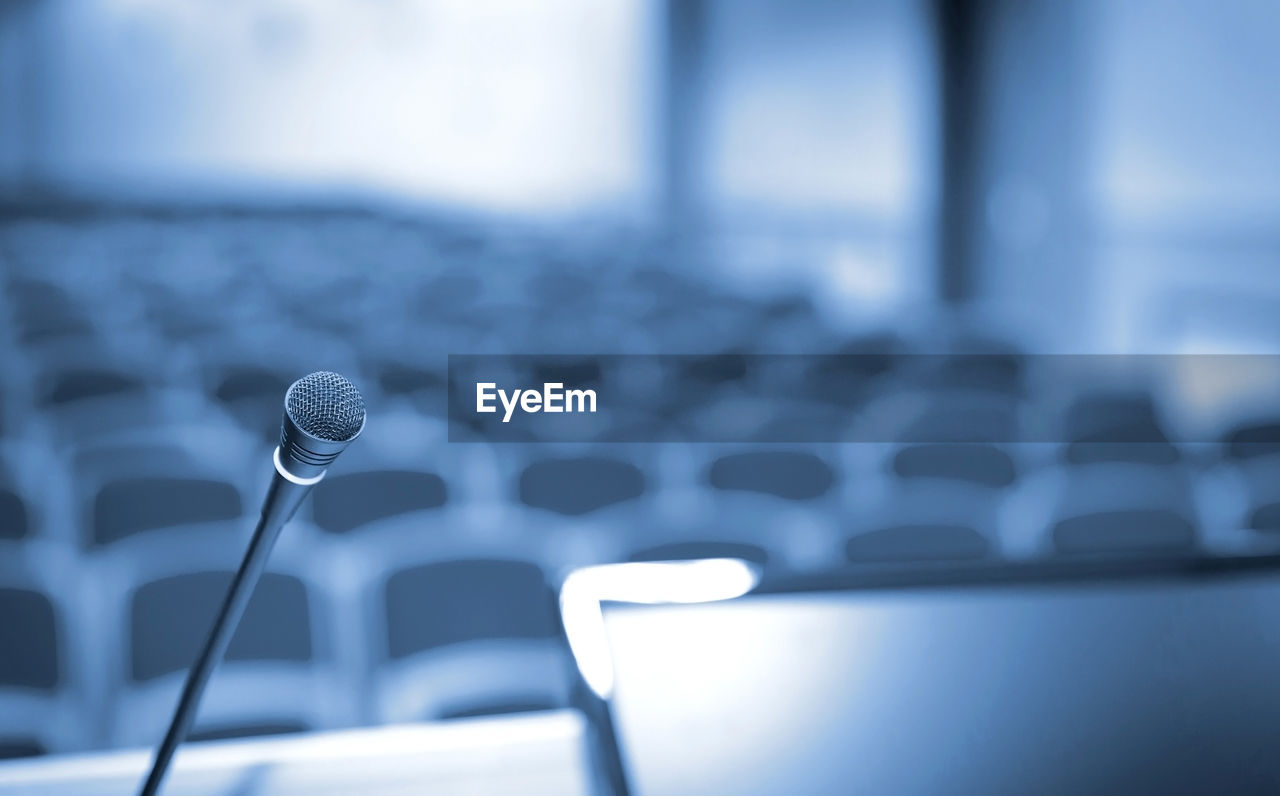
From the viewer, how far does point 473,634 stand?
1.64 meters

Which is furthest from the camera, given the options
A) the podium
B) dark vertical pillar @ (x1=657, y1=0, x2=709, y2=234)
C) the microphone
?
dark vertical pillar @ (x1=657, y1=0, x2=709, y2=234)

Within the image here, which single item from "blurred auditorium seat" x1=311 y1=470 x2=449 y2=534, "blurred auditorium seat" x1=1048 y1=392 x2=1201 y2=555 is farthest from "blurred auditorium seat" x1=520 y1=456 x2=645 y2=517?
"blurred auditorium seat" x1=1048 y1=392 x2=1201 y2=555

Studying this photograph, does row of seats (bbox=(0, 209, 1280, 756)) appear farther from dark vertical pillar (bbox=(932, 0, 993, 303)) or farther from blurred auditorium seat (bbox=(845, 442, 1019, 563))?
dark vertical pillar (bbox=(932, 0, 993, 303))

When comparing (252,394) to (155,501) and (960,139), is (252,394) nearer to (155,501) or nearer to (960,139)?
(155,501)

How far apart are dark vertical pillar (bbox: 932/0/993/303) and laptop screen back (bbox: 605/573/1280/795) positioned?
25.6ft

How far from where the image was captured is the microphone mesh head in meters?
0.49

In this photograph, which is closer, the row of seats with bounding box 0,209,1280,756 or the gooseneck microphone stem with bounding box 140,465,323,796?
the gooseneck microphone stem with bounding box 140,465,323,796

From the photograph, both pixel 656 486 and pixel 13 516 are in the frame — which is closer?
pixel 13 516

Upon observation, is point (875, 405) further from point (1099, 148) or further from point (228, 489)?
point (1099, 148)

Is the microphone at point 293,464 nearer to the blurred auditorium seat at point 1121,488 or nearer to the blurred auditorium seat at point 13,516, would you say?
the blurred auditorium seat at point 13,516

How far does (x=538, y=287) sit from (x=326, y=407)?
5.58 meters

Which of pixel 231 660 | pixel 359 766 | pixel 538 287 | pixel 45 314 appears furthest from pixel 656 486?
pixel 538 287

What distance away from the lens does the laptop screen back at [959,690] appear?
1.57 feet

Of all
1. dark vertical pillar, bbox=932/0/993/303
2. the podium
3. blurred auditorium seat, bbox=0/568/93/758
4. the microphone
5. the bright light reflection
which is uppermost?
dark vertical pillar, bbox=932/0/993/303
